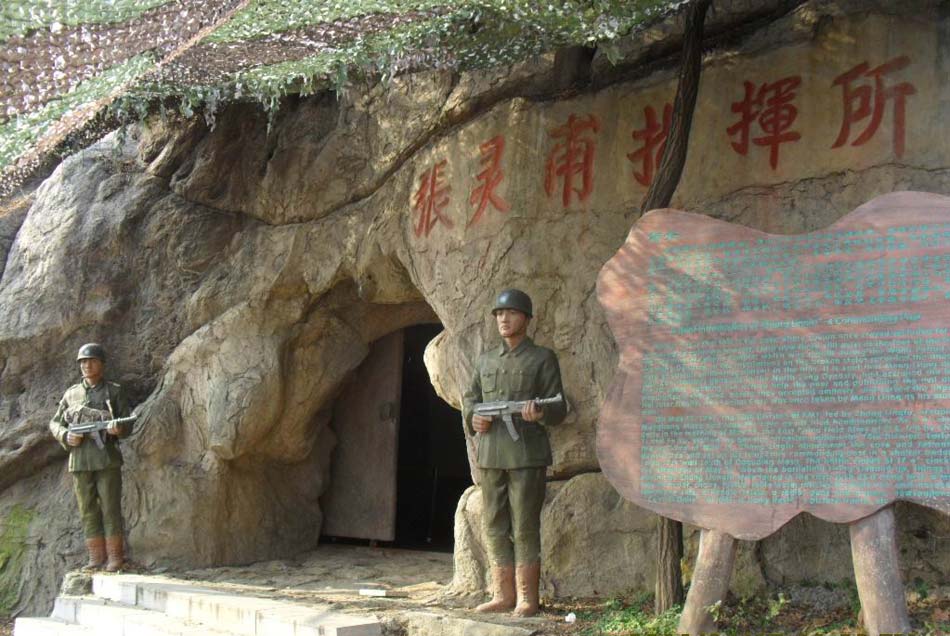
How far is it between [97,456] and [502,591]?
148 inches

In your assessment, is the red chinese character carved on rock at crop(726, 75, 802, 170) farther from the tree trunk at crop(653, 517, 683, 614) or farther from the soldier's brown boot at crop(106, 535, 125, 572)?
the soldier's brown boot at crop(106, 535, 125, 572)

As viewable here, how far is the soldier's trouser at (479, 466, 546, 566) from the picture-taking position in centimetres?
577

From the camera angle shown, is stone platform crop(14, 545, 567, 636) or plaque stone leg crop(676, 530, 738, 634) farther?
stone platform crop(14, 545, 567, 636)

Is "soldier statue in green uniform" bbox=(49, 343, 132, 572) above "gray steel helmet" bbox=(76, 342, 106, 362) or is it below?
below

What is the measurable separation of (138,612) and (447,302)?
299 centimetres

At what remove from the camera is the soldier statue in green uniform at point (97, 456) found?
26.1 ft

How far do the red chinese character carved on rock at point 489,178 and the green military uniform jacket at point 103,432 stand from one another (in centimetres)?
321

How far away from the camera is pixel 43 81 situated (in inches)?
225

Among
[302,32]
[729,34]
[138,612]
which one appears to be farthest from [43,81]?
[729,34]

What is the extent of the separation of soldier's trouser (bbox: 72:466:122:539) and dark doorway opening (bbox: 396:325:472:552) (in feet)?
8.65

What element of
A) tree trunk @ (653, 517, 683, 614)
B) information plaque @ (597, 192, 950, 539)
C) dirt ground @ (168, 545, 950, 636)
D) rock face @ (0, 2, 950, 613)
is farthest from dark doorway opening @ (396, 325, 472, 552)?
information plaque @ (597, 192, 950, 539)

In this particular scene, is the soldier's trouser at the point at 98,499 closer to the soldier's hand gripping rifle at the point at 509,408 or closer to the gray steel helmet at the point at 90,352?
the gray steel helmet at the point at 90,352

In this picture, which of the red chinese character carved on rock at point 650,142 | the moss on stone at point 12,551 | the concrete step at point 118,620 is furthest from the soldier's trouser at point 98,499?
the red chinese character carved on rock at point 650,142

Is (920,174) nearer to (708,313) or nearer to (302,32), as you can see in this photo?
(708,313)
